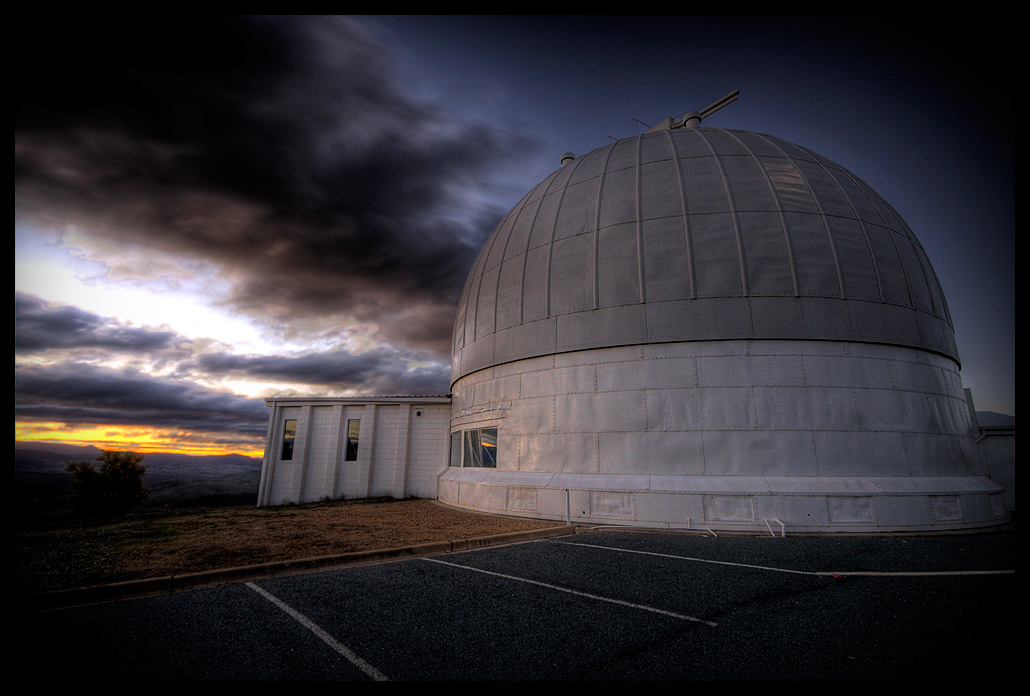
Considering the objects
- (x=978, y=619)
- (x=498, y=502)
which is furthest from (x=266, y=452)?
(x=978, y=619)

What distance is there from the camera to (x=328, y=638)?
4488 mm

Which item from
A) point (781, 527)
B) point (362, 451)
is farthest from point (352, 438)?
point (781, 527)

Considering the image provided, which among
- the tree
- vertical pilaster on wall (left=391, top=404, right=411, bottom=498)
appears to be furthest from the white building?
the tree

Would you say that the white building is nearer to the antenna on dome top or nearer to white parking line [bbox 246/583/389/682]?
the antenna on dome top

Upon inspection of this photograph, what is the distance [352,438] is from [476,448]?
8280 mm

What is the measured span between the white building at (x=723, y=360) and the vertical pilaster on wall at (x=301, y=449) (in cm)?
917

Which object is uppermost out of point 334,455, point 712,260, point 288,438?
point 712,260

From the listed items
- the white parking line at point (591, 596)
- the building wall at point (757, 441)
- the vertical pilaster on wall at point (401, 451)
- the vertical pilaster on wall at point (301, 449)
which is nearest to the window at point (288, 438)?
the vertical pilaster on wall at point (301, 449)

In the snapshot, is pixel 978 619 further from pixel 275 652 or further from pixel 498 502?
pixel 498 502

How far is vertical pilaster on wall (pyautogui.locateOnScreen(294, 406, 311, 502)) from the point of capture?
20906mm

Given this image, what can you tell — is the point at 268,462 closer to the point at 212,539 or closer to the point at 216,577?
the point at 212,539

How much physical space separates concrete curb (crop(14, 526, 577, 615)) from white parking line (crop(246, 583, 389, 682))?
0.85 metres

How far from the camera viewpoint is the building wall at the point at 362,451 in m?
20.6

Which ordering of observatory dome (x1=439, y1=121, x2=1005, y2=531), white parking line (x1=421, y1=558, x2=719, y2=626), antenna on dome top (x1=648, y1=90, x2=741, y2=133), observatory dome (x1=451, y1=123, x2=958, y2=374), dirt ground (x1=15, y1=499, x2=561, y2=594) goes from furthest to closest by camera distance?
antenna on dome top (x1=648, y1=90, x2=741, y2=133), observatory dome (x1=451, y1=123, x2=958, y2=374), observatory dome (x1=439, y1=121, x2=1005, y2=531), dirt ground (x1=15, y1=499, x2=561, y2=594), white parking line (x1=421, y1=558, x2=719, y2=626)
